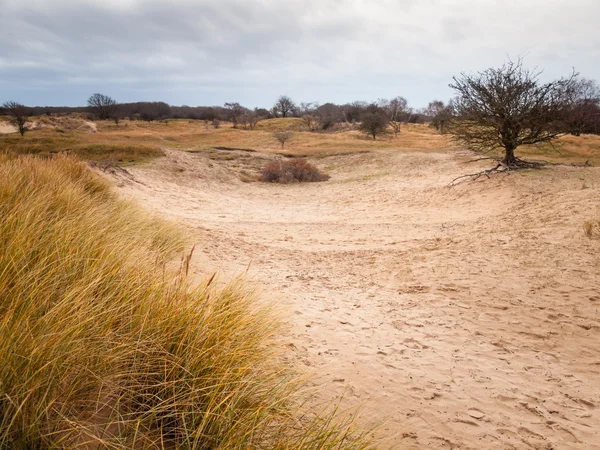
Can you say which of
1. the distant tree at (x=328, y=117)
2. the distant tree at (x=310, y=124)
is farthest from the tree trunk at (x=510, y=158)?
the distant tree at (x=328, y=117)

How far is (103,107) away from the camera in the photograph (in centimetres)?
7325

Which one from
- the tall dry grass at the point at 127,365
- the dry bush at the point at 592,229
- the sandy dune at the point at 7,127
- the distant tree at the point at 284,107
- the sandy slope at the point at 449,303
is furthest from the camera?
the distant tree at the point at 284,107

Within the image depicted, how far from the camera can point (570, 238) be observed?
6891 mm

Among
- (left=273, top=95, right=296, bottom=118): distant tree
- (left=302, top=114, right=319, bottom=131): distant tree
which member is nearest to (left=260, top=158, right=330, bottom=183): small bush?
(left=302, top=114, right=319, bottom=131): distant tree

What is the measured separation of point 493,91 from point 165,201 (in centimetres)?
1354

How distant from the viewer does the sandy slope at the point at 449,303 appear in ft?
9.29

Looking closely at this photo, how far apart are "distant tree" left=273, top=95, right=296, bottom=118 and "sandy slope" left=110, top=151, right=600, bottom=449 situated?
3356 inches

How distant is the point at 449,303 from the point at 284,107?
93790 mm

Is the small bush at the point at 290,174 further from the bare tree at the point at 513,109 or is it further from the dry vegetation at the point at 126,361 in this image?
the dry vegetation at the point at 126,361

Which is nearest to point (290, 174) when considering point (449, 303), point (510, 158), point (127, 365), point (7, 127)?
point (510, 158)

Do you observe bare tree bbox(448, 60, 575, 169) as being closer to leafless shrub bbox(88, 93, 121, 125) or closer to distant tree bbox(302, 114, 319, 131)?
distant tree bbox(302, 114, 319, 131)

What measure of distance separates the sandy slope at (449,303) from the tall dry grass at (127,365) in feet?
2.64

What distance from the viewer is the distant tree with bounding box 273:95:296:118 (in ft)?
305

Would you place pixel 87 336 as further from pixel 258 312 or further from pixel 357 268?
pixel 357 268
